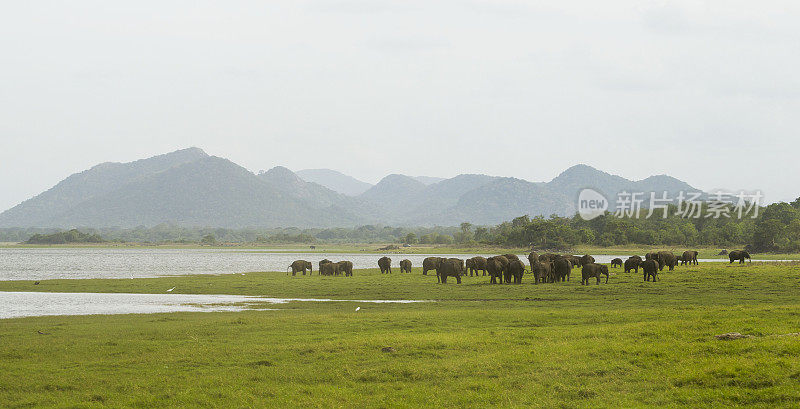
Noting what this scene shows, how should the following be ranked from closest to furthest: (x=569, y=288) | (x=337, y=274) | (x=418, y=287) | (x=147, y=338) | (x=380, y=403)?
(x=380, y=403)
(x=147, y=338)
(x=569, y=288)
(x=418, y=287)
(x=337, y=274)

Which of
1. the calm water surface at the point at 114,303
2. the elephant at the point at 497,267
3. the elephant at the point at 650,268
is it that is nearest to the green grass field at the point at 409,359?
the calm water surface at the point at 114,303

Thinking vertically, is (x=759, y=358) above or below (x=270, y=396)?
above

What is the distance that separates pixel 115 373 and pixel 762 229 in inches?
4384

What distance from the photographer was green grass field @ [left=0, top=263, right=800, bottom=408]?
1409cm

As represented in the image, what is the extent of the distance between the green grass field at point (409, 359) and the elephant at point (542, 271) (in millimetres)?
15657

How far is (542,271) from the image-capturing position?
156 ft

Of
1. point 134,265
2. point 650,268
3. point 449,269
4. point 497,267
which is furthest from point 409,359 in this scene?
point 134,265

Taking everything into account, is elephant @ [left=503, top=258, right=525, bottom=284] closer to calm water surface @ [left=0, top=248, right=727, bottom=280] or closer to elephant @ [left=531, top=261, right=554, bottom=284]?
elephant @ [left=531, top=261, right=554, bottom=284]

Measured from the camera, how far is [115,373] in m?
17.1

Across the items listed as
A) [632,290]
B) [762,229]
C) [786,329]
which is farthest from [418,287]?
[762,229]

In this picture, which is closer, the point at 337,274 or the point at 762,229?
the point at 337,274

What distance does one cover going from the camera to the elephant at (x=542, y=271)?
4738 cm

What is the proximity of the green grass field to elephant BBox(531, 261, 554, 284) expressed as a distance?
15.7 m

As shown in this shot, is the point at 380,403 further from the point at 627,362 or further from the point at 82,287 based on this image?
the point at 82,287
